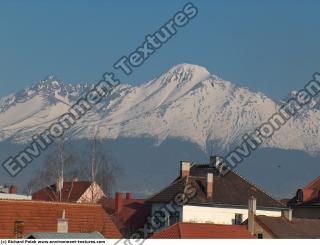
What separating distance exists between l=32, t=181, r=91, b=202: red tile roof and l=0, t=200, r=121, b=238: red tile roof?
50.0 meters

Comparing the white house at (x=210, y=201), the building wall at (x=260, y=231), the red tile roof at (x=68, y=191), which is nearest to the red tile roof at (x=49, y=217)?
the building wall at (x=260, y=231)

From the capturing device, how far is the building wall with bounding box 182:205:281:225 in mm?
76062

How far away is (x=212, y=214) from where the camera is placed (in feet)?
258

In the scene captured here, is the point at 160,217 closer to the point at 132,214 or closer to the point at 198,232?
the point at 132,214

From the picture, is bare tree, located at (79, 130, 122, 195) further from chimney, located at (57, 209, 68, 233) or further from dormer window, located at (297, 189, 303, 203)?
chimney, located at (57, 209, 68, 233)

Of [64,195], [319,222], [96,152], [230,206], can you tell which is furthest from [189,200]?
[64,195]

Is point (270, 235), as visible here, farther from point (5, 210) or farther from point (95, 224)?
point (5, 210)

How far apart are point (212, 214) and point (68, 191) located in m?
24.5

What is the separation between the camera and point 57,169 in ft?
277

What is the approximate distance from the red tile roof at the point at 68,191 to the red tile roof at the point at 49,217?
50.0 metres

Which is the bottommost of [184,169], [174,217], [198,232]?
[198,232]

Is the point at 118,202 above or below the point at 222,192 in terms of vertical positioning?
above

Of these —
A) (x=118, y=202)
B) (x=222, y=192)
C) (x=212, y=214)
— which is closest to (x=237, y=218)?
(x=212, y=214)

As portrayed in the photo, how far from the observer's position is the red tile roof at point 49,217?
43.4m
